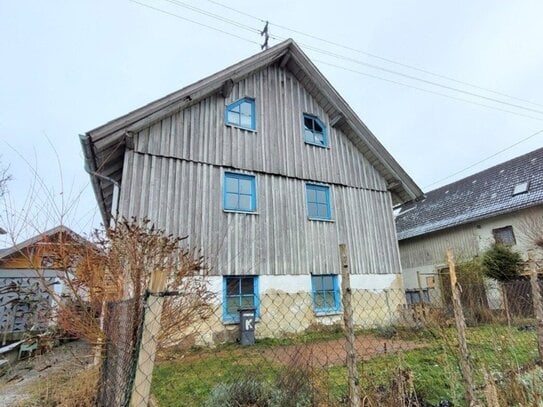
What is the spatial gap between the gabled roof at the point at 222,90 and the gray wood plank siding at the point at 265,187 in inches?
12.8

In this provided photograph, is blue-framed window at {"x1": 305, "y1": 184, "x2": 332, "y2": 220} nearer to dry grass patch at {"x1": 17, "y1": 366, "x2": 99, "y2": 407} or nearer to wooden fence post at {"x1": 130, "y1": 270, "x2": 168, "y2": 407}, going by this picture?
dry grass patch at {"x1": 17, "y1": 366, "x2": 99, "y2": 407}

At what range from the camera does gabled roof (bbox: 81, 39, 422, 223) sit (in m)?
7.95

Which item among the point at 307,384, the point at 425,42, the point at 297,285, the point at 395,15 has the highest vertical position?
the point at 425,42

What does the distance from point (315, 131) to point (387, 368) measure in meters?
9.01

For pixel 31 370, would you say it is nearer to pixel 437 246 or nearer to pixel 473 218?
pixel 473 218

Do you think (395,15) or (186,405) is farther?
(395,15)

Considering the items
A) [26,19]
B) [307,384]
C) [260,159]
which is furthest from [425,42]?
[307,384]

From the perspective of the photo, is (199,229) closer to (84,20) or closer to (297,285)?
(297,285)

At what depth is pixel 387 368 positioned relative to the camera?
3803 mm

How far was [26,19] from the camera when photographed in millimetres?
9750

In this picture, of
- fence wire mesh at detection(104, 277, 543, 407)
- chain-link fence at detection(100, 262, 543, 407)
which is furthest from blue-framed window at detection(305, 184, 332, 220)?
fence wire mesh at detection(104, 277, 543, 407)

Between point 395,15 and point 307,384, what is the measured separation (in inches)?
646

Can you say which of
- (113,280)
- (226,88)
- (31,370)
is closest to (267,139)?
(226,88)

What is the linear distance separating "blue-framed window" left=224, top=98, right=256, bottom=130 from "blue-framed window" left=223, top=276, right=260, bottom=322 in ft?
15.4
